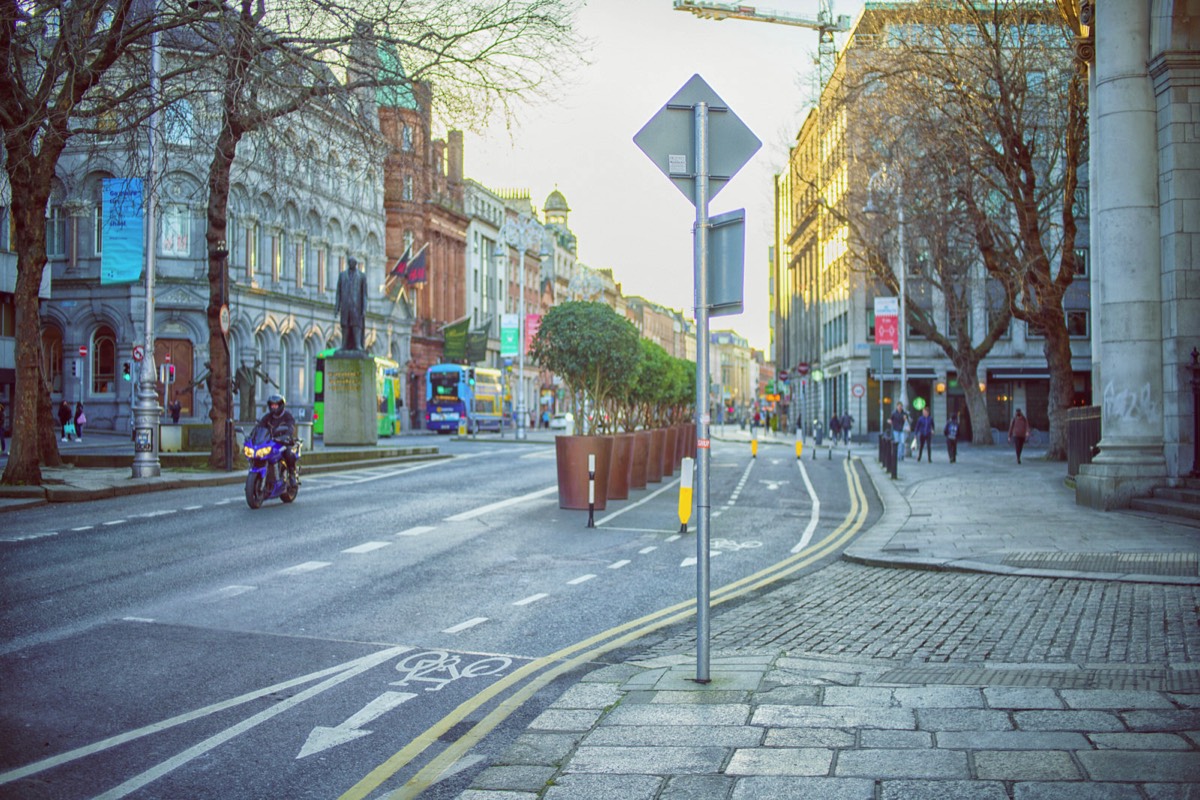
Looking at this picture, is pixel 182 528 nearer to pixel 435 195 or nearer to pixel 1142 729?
pixel 1142 729

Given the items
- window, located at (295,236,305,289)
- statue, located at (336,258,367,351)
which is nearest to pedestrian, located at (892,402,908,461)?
statue, located at (336,258,367,351)

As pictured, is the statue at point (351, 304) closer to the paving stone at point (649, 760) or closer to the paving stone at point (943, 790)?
the paving stone at point (649, 760)

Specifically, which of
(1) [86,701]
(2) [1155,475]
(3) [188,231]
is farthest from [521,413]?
(1) [86,701]

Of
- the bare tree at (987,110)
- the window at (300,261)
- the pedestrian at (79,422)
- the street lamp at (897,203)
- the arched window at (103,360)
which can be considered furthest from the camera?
the window at (300,261)

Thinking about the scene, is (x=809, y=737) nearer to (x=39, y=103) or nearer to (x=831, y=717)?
(x=831, y=717)

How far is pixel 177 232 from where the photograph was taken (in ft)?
165

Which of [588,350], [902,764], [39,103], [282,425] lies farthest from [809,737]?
[588,350]

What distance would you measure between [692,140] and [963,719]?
128 inches

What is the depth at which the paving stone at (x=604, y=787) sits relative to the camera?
4.36 meters

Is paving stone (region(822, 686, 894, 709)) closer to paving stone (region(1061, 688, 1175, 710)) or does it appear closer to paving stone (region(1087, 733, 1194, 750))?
paving stone (region(1061, 688, 1175, 710))

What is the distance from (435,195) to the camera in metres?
80.8

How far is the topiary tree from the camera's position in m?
20.8

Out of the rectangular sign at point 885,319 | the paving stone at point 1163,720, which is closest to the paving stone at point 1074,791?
the paving stone at point 1163,720

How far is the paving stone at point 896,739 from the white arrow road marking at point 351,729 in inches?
89.7
